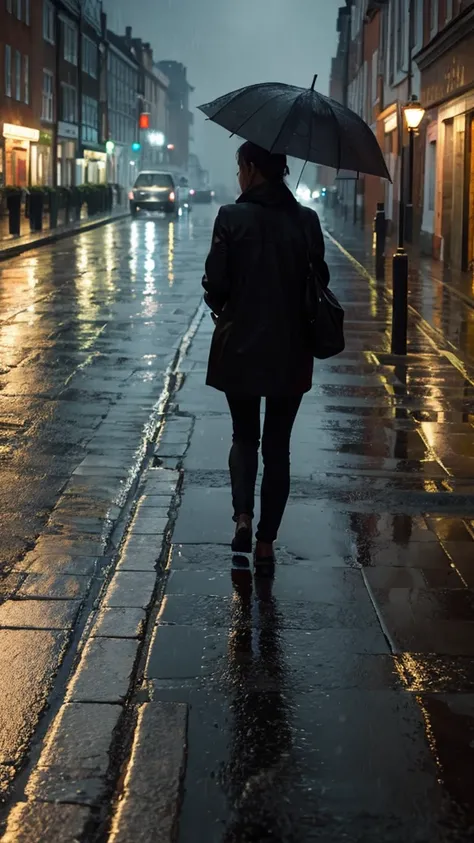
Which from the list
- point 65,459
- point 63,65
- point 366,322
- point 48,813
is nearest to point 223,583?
point 48,813

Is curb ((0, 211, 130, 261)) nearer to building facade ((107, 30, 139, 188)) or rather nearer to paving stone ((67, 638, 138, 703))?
paving stone ((67, 638, 138, 703))

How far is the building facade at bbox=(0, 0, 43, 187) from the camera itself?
45.8 metres

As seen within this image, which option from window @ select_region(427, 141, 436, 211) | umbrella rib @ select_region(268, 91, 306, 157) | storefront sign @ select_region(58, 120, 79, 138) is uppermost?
storefront sign @ select_region(58, 120, 79, 138)

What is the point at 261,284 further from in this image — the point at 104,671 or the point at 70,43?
the point at 70,43

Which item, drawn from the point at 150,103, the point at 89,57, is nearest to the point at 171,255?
the point at 89,57

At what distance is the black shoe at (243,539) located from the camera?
5168 millimetres

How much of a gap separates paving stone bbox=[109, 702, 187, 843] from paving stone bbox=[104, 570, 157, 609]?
0.92 meters

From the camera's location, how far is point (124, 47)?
8806 centimetres

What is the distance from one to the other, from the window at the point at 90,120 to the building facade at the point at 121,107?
564 cm

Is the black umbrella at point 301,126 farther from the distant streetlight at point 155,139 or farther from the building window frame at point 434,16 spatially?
the distant streetlight at point 155,139

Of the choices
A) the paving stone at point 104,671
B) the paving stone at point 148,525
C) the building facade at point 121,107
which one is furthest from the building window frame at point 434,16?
the building facade at point 121,107

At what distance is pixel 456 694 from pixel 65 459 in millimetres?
3778

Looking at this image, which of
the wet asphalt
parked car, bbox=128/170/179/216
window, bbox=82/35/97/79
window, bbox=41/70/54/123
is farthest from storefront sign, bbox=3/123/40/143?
the wet asphalt

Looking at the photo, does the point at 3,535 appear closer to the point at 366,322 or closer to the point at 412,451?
the point at 412,451
